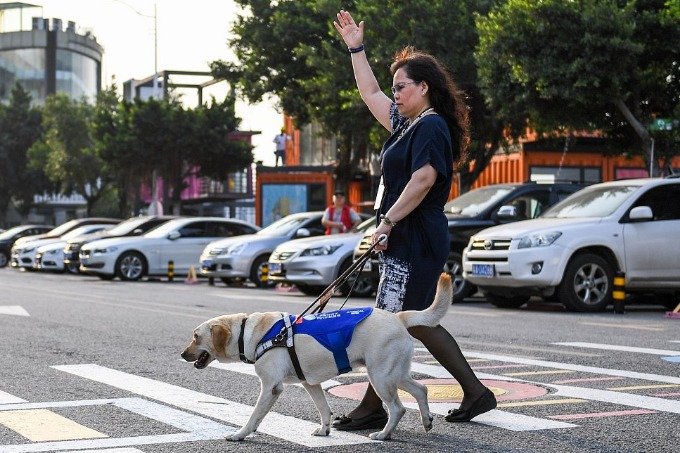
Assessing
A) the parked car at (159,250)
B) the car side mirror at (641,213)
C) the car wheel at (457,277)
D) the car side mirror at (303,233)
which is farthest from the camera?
the parked car at (159,250)

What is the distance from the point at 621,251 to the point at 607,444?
10.2m

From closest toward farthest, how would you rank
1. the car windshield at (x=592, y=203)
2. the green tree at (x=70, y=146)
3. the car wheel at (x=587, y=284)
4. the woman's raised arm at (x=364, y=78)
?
the woman's raised arm at (x=364, y=78) < the car wheel at (x=587, y=284) < the car windshield at (x=592, y=203) < the green tree at (x=70, y=146)

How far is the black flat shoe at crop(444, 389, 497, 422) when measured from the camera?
6.30m

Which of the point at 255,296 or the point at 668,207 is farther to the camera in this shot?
the point at 255,296

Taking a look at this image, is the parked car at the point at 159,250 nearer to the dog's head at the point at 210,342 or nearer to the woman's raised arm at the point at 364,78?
the woman's raised arm at the point at 364,78

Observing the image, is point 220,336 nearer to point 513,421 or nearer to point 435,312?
point 435,312

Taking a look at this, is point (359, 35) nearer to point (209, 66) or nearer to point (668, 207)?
point (668, 207)

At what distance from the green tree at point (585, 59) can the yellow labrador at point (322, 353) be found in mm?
18707

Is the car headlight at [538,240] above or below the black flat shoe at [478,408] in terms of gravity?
above

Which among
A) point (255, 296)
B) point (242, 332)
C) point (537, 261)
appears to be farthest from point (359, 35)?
point (255, 296)

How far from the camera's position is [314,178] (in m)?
38.2

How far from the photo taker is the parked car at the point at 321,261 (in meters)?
19.6

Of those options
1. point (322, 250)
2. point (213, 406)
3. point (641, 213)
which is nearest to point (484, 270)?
point (641, 213)

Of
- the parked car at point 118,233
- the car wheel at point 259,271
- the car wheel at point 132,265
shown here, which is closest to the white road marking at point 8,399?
the car wheel at point 259,271
